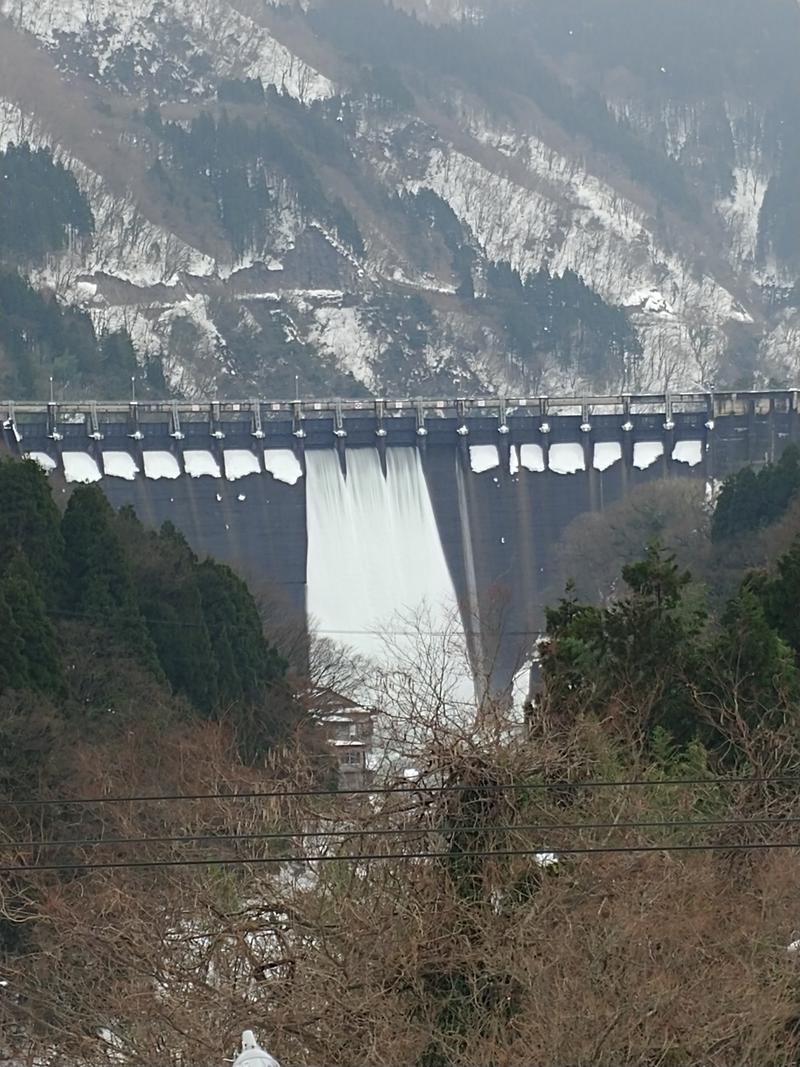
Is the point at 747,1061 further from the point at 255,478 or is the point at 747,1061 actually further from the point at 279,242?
the point at 279,242

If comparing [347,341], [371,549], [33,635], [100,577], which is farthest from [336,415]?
[347,341]

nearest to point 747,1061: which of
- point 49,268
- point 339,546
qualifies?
point 339,546

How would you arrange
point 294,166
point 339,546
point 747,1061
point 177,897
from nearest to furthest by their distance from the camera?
point 747,1061 → point 177,897 → point 339,546 → point 294,166

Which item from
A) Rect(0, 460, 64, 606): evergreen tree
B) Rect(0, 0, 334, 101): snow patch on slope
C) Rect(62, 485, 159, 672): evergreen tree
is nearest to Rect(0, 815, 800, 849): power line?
Rect(62, 485, 159, 672): evergreen tree

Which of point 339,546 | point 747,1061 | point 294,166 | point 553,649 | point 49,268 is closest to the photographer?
point 747,1061

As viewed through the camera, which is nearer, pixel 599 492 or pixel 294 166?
pixel 599 492

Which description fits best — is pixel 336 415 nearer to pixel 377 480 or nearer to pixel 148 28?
pixel 377 480
